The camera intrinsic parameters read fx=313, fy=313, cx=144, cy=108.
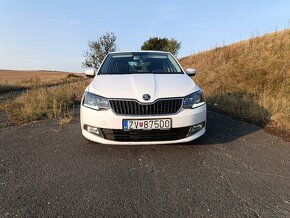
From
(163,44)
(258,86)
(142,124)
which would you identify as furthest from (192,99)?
(163,44)

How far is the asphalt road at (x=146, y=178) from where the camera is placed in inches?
112

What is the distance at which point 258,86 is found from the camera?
365 inches

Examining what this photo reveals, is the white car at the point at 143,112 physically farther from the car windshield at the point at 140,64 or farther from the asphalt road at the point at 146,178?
the car windshield at the point at 140,64

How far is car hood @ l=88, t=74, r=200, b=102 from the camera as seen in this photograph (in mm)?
4234

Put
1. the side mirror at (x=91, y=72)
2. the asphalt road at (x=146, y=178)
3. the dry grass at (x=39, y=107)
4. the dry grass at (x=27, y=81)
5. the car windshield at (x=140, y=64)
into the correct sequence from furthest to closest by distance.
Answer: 1. the dry grass at (x=27, y=81)
2. the dry grass at (x=39, y=107)
3. the side mirror at (x=91, y=72)
4. the car windshield at (x=140, y=64)
5. the asphalt road at (x=146, y=178)

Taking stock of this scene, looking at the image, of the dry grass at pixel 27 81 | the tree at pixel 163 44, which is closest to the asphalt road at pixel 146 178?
the dry grass at pixel 27 81

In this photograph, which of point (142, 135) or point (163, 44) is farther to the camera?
point (163, 44)

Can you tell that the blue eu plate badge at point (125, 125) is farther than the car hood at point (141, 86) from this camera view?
No

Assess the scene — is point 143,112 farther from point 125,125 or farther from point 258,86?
point 258,86

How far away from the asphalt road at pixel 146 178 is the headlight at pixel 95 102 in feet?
2.23

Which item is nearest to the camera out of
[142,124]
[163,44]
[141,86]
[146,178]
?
[146,178]

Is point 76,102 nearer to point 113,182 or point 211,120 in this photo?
point 211,120

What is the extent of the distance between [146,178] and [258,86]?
6.81 meters

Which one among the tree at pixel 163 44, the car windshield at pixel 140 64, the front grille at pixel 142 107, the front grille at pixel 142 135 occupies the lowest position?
the front grille at pixel 142 135
